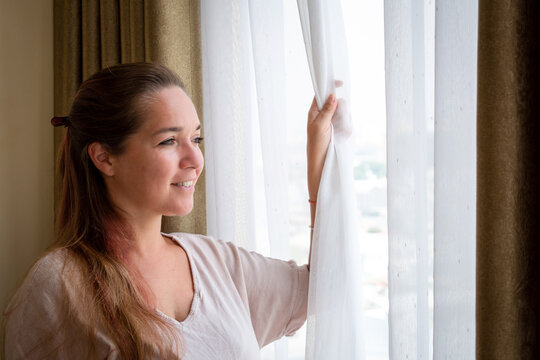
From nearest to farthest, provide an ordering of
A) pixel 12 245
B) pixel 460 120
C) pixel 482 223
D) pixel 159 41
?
pixel 482 223, pixel 460 120, pixel 159 41, pixel 12 245

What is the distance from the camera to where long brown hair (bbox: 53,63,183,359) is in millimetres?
1066

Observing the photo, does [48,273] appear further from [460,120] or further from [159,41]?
[460,120]

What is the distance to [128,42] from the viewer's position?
5.18ft

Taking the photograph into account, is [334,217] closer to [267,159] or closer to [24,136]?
[267,159]

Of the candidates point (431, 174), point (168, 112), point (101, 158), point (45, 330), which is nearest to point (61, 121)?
point (101, 158)

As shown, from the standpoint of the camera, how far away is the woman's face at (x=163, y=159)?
1.14 metres

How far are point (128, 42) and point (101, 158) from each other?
0.55 metres

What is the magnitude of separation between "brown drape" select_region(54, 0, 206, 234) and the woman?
20cm

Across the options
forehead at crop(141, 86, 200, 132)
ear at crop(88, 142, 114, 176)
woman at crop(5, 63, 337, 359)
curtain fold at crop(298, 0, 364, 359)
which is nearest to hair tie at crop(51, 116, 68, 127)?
woman at crop(5, 63, 337, 359)

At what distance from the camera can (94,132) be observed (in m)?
1.17

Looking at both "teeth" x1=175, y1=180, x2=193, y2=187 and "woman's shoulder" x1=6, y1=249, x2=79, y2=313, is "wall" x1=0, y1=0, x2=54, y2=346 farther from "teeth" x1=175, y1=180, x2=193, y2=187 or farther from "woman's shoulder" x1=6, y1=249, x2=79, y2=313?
"teeth" x1=175, y1=180, x2=193, y2=187

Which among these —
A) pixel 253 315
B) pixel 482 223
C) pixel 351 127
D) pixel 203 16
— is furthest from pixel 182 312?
pixel 203 16

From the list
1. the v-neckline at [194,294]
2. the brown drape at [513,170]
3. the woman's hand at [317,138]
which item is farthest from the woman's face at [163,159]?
the brown drape at [513,170]

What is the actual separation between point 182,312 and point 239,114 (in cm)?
55
